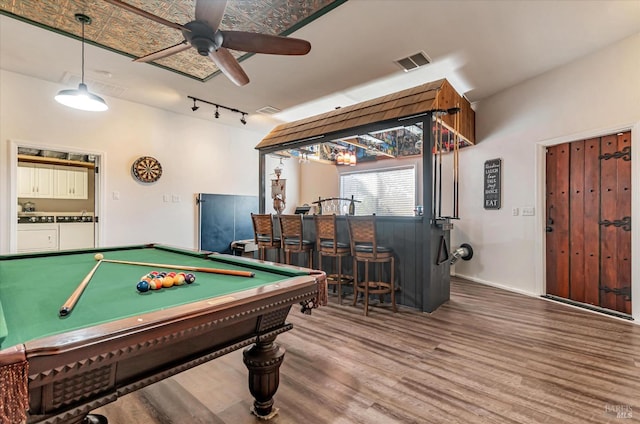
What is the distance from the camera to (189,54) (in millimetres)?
3572

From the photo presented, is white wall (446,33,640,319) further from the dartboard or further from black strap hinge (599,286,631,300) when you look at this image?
the dartboard

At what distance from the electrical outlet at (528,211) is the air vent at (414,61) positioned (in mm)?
2544

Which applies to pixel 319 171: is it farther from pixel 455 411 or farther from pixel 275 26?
pixel 455 411

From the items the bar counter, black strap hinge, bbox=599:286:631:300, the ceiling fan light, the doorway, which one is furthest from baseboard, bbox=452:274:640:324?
the doorway

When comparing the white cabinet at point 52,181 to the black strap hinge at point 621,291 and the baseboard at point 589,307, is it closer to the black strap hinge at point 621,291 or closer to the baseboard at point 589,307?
the baseboard at point 589,307

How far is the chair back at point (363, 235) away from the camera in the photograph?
11.1 ft

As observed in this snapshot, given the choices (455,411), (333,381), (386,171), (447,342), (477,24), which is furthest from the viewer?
(386,171)

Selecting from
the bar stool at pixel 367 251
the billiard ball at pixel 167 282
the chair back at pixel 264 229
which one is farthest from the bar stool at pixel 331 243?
the billiard ball at pixel 167 282

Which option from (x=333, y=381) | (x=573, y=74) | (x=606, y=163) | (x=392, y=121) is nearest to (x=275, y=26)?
(x=392, y=121)

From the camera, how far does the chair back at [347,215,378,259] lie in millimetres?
3375

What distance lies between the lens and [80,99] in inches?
116

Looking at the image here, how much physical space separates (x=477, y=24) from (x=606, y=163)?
233 centimetres

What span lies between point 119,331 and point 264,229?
360cm

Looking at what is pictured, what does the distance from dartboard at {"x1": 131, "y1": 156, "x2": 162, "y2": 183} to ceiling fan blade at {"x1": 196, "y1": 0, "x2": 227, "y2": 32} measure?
13.1ft
